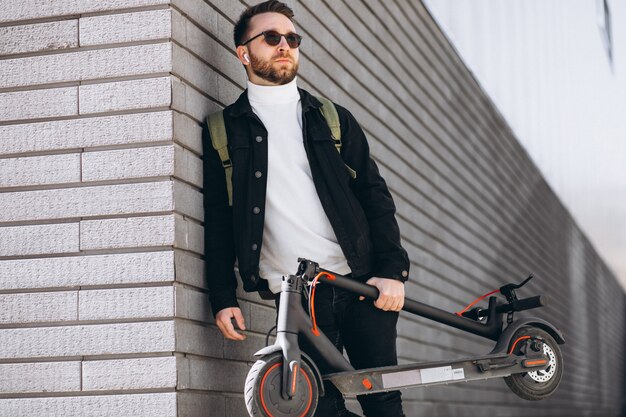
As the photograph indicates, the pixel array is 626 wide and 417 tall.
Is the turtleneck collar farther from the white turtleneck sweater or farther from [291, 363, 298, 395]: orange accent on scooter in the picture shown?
[291, 363, 298, 395]: orange accent on scooter

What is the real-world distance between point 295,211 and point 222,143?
0.41 metres

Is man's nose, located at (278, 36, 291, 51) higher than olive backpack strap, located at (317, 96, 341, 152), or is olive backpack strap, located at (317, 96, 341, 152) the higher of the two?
man's nose, located at (278, 36, 291, 51)

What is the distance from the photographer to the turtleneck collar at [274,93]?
12.6 feet

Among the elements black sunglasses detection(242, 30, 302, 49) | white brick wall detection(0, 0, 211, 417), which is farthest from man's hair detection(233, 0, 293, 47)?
white brick wall detection(0, 0, 211, 417)

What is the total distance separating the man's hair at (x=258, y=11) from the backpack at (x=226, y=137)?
333mm

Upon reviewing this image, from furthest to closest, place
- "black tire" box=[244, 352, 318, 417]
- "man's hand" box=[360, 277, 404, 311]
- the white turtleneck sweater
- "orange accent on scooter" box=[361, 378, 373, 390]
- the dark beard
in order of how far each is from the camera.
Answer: the dark beard, the white turtleneck sweater, "man's hand" box=[360, 277, 404, 311], "orange accent on scooter" box=[361, 378, 373, 390], "black tire" box=[244, 352, 318, 417]

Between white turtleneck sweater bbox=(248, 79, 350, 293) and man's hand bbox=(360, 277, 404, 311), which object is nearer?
man's hand bbox=(360, 277, 404, 311)

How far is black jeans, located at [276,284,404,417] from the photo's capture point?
3.61 metres

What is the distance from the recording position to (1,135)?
387cm

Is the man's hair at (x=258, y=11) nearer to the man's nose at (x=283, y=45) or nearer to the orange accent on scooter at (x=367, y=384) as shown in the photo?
the man's nose at (x=283, y=45)

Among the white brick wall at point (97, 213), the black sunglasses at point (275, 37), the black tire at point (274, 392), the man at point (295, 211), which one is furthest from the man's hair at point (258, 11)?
the black tire at point (274, 392)

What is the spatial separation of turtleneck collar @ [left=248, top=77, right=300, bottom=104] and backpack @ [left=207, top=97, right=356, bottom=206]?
12 cm

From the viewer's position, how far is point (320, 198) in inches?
144

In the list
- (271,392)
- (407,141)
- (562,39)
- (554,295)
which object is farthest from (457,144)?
(554,295)
